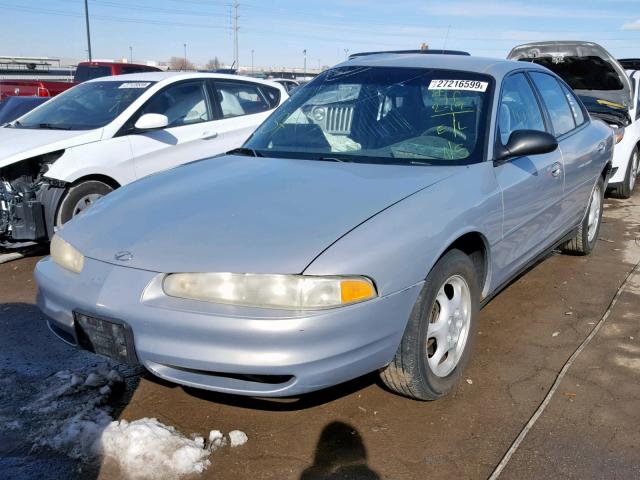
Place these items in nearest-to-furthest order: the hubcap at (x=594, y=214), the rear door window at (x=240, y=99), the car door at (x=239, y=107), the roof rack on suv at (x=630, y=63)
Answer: the hubcap at (x=594, y=214), the car door at (x=239, y=107), the rear door window at (x=240, y=99), the roof rack on suv at (x=630, y=63)

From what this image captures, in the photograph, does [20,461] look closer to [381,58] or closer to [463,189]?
[463,189]

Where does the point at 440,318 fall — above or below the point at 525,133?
below

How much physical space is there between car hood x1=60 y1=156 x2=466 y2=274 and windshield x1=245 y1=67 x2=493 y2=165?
23 cm

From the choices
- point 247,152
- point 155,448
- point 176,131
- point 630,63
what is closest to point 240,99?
point 176,131

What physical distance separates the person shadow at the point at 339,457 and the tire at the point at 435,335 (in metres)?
0.30

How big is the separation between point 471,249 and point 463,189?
1.27 feet

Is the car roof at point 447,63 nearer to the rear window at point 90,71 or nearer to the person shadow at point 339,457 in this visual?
the person shadow at point 339,457

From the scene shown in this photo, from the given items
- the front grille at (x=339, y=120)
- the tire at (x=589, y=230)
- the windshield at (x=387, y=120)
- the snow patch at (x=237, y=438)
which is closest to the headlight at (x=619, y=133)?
the tire at (x=589, y=230)

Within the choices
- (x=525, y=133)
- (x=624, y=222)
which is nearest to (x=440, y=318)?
(x=525, y=133)

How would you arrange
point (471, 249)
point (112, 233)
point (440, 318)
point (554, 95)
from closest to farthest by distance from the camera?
point (112, 233)
point (440, 318)
point (471, 249)
point (554, 95)

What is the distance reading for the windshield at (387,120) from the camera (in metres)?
3.37

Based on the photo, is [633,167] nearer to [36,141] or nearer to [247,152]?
[247,152]

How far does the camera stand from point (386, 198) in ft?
8.98

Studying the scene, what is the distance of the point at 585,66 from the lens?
865 cm
